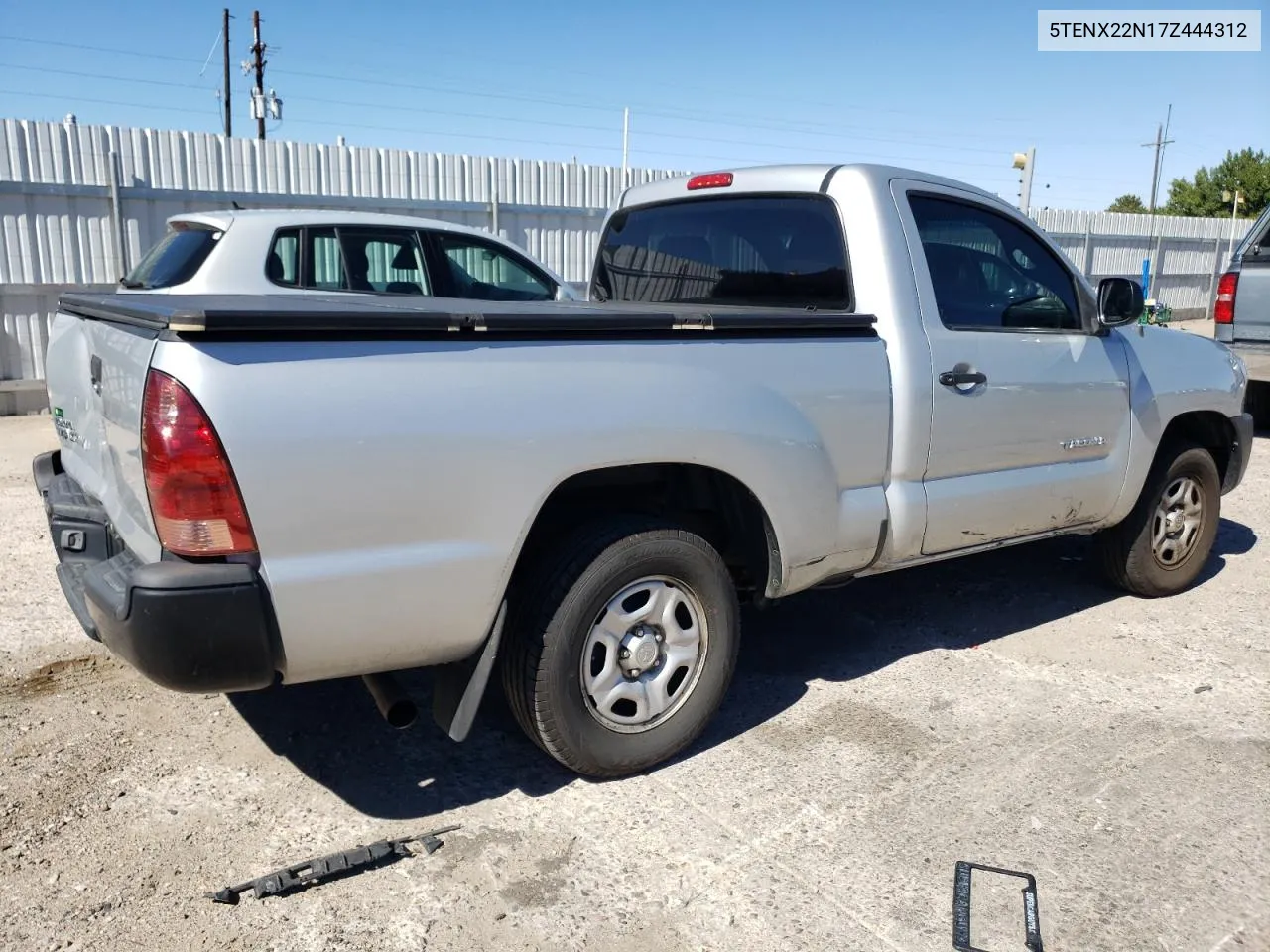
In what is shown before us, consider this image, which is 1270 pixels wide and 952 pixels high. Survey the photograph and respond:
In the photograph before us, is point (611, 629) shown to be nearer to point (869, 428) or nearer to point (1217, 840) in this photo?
point (869, 428)

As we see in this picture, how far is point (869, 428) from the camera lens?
3656 mm

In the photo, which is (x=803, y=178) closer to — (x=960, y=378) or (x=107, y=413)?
(x=960, y=378)

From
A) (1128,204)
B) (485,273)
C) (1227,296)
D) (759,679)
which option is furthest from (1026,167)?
(1128,204)

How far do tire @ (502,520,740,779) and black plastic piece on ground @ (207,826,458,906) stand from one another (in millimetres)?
482

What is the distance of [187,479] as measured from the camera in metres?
2.47

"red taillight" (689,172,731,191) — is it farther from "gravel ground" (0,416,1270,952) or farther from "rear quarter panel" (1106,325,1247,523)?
"gravel ground" (0,416,1270,952)

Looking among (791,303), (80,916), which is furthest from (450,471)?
(791,303)

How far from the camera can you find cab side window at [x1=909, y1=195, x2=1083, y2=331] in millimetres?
4059

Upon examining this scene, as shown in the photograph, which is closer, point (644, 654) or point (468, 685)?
point (468, 685)

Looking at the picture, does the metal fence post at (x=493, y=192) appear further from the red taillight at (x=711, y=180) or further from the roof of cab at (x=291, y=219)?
the red taillight at (x=711, y=180)

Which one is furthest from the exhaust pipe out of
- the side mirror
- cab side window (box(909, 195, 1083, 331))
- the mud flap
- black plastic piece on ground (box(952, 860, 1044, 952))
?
the side mirror

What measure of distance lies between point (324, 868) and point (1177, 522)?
440 cm

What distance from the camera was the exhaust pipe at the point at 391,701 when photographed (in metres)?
2.97

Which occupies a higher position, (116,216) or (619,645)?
(116,216)
